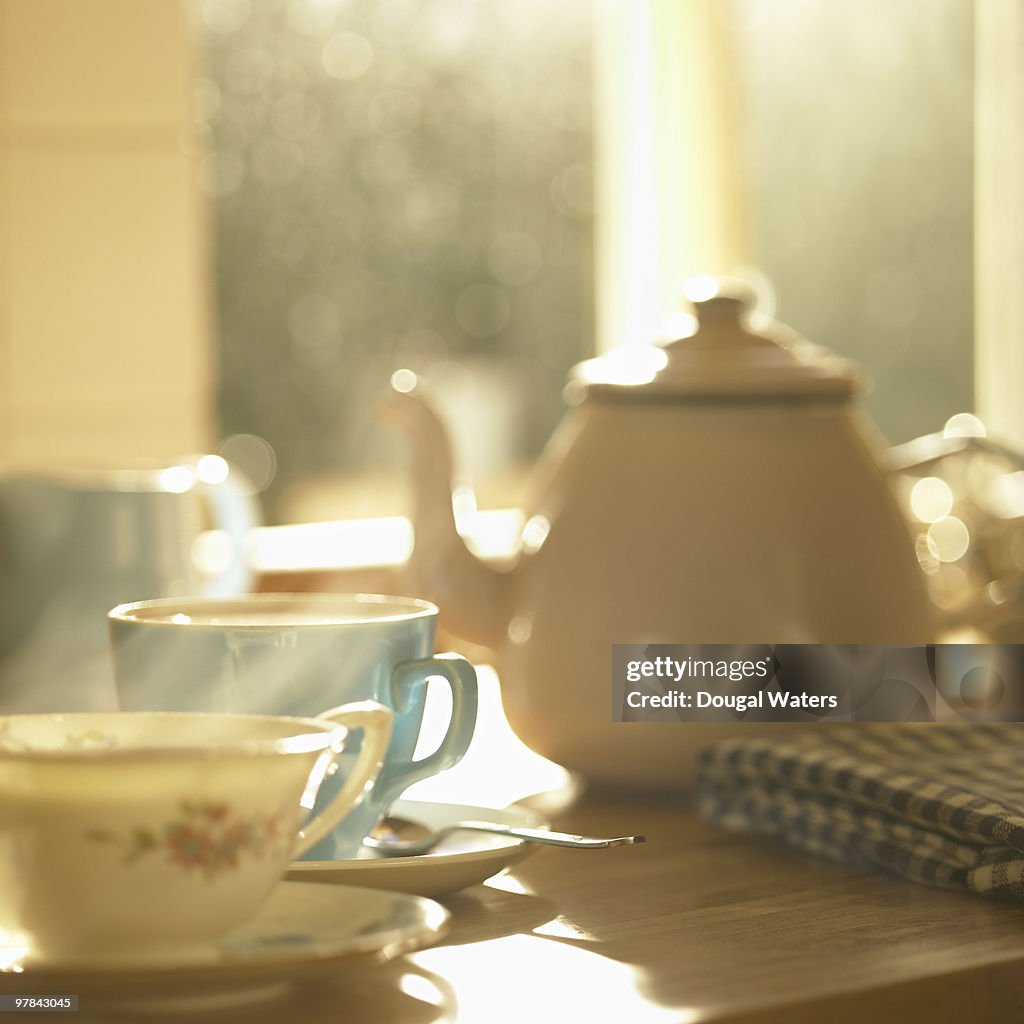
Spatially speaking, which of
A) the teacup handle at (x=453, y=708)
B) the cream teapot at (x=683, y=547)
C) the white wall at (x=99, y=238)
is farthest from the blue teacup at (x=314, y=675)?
the white wall at (x=99, y=238)

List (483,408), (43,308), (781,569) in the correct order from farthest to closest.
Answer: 1. (483,408)
2. (43,308)
3. (781,569)

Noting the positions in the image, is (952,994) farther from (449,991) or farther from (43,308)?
(43,308)

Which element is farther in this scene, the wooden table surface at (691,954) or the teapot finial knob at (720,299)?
the teapot finial knob at (720,299)

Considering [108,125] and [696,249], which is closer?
[108,125]

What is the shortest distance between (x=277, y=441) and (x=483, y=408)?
16.8 inches

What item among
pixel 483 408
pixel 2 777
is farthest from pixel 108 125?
pixel 2 777

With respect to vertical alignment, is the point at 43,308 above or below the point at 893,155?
below

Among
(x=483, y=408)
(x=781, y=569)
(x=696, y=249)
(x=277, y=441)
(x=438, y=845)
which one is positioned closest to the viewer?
(x=438, y=845)

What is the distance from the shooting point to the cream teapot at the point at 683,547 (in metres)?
0.57

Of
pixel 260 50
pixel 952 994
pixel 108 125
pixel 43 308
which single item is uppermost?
pixel 260 50

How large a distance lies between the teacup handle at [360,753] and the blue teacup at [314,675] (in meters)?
0.04

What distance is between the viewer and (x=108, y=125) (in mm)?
2010

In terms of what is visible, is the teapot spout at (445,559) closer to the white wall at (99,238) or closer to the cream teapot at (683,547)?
the cream teapot at (683,547)

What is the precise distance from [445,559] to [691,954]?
256 mm
